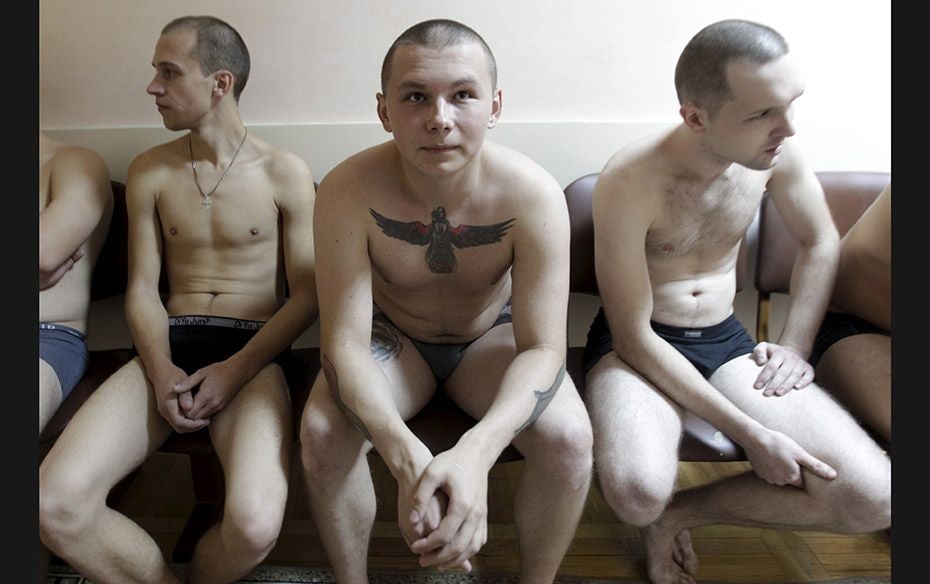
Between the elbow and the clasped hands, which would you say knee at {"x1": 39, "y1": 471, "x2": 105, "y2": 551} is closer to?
the elbow

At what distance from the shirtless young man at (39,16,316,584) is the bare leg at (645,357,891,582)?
100 centimetres

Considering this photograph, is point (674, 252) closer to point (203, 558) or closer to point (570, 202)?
point (570, 202)

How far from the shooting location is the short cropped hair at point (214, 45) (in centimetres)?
202

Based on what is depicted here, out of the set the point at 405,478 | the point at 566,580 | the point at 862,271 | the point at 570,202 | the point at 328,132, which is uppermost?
the point at 328,132

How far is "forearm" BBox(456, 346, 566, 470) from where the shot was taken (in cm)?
153

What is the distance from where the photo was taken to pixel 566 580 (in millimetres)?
1979

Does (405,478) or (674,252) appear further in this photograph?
(674,252)

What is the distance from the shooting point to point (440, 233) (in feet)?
5.68

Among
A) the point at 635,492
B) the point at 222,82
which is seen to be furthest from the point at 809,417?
the point at 222,82

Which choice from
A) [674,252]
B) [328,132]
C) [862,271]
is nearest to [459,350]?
[674,252]

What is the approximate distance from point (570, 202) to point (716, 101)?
56 centimetres

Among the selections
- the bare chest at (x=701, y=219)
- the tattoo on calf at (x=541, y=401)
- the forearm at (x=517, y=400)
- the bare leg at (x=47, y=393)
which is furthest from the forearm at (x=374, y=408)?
the bare chest at (x=701, y=219)

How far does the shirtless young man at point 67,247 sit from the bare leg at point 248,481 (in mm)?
485

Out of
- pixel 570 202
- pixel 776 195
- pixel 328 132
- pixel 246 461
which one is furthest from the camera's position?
pixel 328 132
